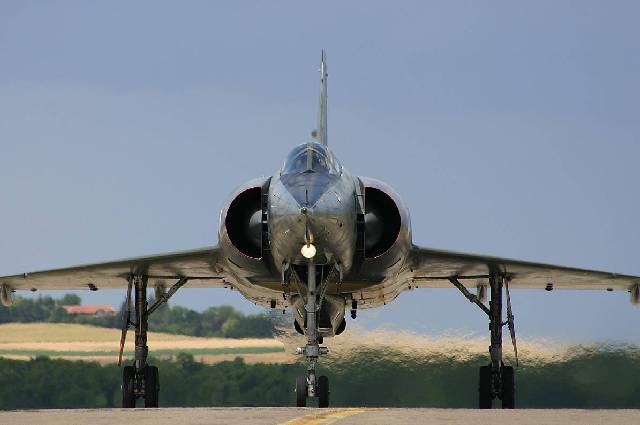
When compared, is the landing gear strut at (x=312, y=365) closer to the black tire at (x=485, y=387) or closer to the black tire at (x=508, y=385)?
the black tire at (x=508, y=385)

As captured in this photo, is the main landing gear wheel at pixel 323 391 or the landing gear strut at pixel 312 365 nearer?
the landing gear strut at pixel 312 365

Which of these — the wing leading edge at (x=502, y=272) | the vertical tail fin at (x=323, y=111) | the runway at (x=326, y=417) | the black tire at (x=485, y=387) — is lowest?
the runway at (x=326, y=417)

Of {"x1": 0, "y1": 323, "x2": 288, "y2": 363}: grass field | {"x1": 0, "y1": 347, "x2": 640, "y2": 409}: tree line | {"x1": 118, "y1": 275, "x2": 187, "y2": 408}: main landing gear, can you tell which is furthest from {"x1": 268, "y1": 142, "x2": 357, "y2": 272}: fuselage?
{"x1": 0, "y1": 323, "x2": 288, "y2": 363}: grass field

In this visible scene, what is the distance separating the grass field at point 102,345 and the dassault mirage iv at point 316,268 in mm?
4147

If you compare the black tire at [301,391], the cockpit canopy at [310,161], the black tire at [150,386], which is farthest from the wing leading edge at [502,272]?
the black tire at [150,386]

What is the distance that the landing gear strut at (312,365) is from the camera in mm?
18234

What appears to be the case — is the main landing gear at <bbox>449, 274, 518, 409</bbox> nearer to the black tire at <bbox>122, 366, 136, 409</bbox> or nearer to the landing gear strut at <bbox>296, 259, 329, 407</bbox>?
the landing gear strut at <bbox>296, 259, 329, 407</bbox>

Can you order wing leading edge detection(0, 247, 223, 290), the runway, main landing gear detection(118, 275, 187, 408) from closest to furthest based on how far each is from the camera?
the runway < wing leading edge detection(0, 247, 223, 290) < main landing gear detection(118, 275, 187, 408)

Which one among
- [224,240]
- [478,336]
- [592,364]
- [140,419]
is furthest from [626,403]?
[140,419]

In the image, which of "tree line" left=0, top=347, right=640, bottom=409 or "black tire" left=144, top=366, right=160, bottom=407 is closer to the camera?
"black tire" left=144, top=366, right=160, bottom=407

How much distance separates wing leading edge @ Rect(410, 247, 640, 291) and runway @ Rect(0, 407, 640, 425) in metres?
5.72

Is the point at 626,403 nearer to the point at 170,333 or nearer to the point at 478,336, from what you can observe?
the point at 478,336

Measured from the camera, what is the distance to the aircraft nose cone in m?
18.2

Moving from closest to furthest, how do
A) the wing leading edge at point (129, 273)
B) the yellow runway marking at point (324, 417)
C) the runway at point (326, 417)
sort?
1. the yellow runway marking at point (324, 417)
2. the runway at point (326, 417)
3. the wing leading edge at point (129, 273)
